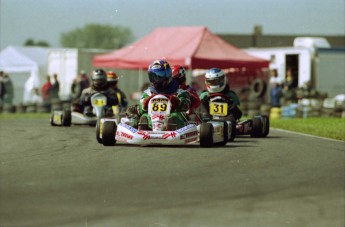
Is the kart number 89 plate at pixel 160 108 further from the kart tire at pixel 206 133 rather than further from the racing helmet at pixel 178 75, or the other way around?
the racing helmet at pixel 178 75

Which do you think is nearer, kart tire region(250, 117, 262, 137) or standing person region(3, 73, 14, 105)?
kart tire region(250, 117, 262, 137)

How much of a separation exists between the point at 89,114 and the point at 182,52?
7891mm

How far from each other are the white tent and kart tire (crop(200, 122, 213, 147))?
75.5ft

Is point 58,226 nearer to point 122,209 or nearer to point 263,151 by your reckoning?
point 122,209

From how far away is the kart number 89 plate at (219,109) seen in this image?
13977mm

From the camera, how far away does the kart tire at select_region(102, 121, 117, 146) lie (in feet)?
38.2

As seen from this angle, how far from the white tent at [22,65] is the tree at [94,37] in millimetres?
64144

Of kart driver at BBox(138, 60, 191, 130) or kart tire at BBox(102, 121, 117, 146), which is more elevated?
kart driver at BBox(138, 60, 191, 130)

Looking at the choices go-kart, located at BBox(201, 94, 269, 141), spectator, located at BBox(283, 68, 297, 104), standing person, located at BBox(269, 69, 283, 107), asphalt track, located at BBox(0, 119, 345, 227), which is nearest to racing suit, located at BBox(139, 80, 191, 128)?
asphalt track, located at BBox(0, 119, 345, 227)

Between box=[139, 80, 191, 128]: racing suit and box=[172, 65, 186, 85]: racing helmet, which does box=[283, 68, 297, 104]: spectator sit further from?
box=[139, 80, 191, 128]: racing suit

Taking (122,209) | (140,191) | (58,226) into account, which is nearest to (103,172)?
(140,191)

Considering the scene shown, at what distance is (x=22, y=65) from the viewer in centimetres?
3509

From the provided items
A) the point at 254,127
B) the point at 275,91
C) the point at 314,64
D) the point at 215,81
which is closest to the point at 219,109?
the point at 215,81

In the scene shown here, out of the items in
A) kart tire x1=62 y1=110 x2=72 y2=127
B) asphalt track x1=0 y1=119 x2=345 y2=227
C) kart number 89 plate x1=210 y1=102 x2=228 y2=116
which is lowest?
kart tire x1=62 y1=110 x2=72 y2=127
